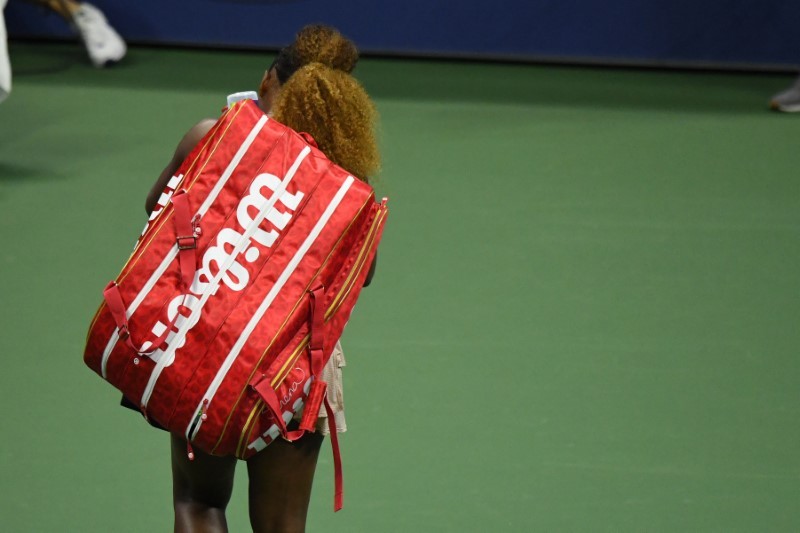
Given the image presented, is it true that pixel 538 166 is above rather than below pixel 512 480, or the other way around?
above

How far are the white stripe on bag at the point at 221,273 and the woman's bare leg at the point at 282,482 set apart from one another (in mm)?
285

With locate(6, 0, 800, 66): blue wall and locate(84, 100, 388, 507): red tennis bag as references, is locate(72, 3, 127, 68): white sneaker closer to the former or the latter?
locate(6, 0, 800, 66): blue wall

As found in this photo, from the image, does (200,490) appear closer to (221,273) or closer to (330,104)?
(221,273)

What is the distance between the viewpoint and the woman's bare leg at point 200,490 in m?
2.20

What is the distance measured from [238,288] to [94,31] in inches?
192

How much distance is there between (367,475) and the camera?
318cm

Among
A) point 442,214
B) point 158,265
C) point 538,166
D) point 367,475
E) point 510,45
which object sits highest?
point 510,45

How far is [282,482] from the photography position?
216cm

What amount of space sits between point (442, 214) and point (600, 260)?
69 centimetres

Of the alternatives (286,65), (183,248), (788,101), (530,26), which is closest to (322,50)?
(286,65)

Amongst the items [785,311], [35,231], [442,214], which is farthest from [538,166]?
[35,231]

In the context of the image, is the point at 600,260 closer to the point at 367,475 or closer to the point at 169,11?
the point at 367,475

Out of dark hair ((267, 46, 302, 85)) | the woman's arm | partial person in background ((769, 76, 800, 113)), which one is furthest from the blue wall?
the woman's arm

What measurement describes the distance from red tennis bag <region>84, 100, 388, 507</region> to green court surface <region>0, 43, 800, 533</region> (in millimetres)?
1142
